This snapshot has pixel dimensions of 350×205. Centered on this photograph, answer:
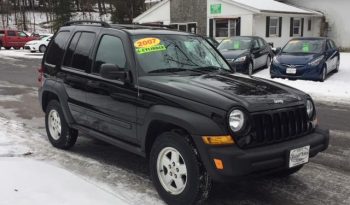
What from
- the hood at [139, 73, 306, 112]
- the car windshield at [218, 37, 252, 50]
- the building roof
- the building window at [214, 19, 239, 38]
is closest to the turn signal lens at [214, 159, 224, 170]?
the hood at [139, 73, 306, 112]

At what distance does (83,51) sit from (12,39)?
33.8 m

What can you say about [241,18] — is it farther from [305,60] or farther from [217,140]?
[217,140]

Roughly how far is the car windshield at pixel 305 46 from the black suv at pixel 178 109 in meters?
10.5

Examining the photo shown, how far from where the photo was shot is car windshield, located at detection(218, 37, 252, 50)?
1718cm

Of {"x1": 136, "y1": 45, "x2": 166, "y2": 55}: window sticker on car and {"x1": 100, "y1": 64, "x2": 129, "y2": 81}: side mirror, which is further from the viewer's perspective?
{"x1": 136, "y1": 45, "x2": 166, "y2": 55}: window sticker on car

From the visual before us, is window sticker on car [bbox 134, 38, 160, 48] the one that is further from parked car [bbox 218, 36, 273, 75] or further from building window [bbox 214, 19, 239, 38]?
building window [bbox 214, 19, 239, 38]

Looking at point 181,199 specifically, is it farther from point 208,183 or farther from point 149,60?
point 149,60

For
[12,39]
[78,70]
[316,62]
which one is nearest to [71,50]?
[78,70]

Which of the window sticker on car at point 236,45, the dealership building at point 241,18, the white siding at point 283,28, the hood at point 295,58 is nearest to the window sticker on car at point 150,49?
the hood at point 295,58

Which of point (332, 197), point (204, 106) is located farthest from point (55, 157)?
point (332, 197)

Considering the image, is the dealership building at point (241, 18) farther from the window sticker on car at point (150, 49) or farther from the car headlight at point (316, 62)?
the window sticker on car at point (150, 49)

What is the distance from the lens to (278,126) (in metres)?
4.11

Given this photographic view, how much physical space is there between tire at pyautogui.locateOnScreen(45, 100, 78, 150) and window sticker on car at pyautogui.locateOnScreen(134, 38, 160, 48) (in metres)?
1.82

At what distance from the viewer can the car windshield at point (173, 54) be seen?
4902mm
